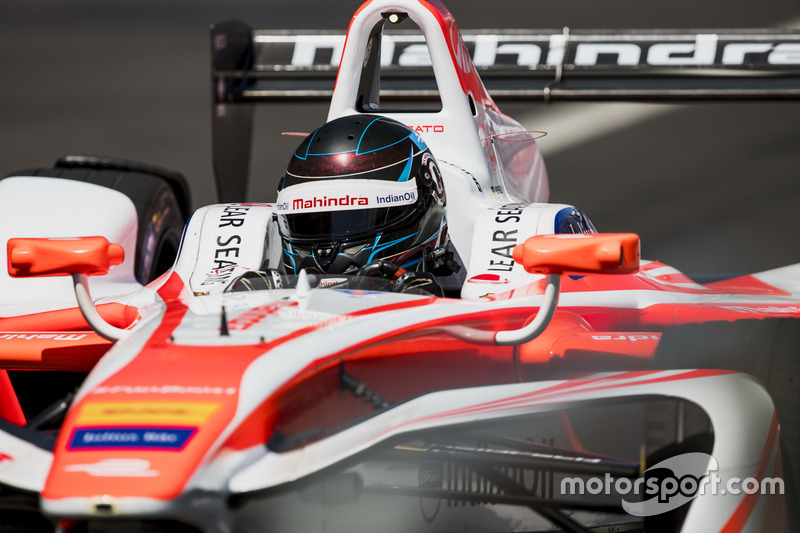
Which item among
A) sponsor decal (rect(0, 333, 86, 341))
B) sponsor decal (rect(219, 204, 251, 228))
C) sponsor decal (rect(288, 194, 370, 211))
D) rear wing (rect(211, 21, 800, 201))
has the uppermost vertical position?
rear wing (rect(211, 21, 800, 201))

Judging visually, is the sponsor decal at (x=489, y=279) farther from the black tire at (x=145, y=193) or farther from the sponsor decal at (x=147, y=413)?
the black tire at (x=145, y=193)

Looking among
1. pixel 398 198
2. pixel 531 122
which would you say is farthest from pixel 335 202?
pixel 531 122

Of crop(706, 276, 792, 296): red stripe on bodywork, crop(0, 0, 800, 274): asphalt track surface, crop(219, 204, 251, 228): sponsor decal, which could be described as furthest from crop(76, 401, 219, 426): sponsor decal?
crop(0, 0, 800, 274): asphalt track surface

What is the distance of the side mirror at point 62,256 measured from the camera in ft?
7.02

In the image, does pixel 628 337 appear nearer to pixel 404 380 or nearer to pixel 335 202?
pixel 404 380

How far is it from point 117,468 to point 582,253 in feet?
3.19

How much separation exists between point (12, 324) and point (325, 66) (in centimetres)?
209

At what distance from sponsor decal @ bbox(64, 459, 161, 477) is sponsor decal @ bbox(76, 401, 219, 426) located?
0.09 metres

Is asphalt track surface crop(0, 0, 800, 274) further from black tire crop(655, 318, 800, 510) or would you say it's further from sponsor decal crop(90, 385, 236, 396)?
sponsor decal crop(90, 385, 236, 396)

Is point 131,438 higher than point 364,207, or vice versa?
point 364,207

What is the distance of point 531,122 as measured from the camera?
8109mm

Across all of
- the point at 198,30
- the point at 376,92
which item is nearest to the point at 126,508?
the point at 376,92

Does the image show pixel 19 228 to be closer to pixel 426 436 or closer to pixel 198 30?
pixel 426 436

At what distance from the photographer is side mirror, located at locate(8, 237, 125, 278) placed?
7.02ft
